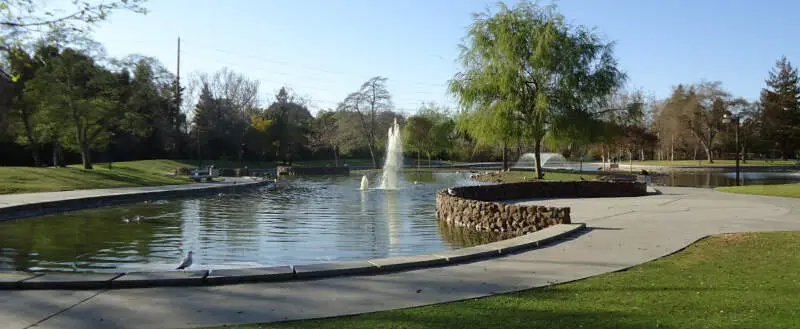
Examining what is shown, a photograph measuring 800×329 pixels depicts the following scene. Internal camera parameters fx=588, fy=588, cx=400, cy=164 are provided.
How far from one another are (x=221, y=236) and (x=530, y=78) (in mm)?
26540

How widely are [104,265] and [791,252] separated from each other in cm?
1132

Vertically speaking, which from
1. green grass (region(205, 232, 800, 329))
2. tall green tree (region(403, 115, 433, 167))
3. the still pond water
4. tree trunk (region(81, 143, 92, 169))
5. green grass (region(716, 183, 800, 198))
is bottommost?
the still pond water

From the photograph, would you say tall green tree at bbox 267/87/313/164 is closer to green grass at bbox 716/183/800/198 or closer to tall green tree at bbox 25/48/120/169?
tall green tree at bbox 25/48/120/169

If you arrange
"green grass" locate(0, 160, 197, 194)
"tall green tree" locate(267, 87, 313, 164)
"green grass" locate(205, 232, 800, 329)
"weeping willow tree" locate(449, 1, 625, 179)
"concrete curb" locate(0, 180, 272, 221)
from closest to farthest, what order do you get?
"green grass" locate(205, 232, 800, 329), "concrete curb" locate(0, 180, 272, 221), "green grass" locate(0, 160, 197, 194), "weeping willow tree" locate(449, 1, 625, 179), "tall green tree" locate(267, 87, 313, 164)

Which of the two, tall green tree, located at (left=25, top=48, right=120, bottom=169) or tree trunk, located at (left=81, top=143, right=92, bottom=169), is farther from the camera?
tree trunk, located at (left=81, top=143, right=92, bottom=169)

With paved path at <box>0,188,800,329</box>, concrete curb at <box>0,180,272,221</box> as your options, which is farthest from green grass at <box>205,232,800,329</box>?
concrete curb at <box>0,180,272,221</box>

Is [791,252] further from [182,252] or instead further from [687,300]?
[182,252]

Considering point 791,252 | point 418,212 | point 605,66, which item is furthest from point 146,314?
point 605,66

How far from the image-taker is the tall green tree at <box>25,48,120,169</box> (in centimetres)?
3562

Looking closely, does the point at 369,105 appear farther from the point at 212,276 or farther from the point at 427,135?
the point at 212,276

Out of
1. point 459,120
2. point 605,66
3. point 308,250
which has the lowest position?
point 308,250

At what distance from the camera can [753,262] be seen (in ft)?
28.5

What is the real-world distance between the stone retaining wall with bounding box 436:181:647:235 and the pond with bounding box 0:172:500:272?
0.67m

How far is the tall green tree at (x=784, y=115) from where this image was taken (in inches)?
2906
